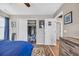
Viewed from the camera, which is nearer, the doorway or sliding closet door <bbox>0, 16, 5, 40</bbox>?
sliding closet door <bbox>0, 16, 5, 40</bbox>

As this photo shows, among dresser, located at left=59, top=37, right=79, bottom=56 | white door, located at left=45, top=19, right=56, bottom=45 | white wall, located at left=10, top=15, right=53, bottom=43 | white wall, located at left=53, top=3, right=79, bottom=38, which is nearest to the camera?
dresser, located at left=59, top=37, right=79, bottom=56

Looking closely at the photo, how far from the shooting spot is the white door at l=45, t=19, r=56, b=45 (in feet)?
8.67

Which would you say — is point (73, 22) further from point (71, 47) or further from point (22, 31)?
point (22, 31)

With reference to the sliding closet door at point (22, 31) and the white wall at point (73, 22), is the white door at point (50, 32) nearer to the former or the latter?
the white wall at point (73, 22)

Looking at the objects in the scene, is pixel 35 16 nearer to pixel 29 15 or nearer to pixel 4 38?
pixel 29 15

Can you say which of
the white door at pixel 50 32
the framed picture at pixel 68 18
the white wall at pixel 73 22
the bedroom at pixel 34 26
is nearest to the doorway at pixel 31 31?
the bedroom at pixel 34 26

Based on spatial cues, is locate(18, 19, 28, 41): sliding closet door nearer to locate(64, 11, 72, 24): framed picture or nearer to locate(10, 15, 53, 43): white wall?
locate(10, 15, 53, 43): white wall

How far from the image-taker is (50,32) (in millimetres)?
2787

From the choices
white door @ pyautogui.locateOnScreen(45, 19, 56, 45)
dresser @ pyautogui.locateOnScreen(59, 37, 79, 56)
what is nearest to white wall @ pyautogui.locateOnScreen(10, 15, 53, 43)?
white door @ pyautogui.locateOnScreen(45, 19, 56, 45)

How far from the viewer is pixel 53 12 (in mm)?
2594

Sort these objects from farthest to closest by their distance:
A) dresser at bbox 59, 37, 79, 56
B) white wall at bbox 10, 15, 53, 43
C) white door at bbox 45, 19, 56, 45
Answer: white door at bbox 45, 19, 56, 45 → white wall at bbox 10, 15, 53, 43 → dresser at bbox 59, 37, 79, 56

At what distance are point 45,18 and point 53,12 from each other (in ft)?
0.81

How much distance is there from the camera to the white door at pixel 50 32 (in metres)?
2.64

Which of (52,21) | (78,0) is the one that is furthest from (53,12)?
(78,0)
